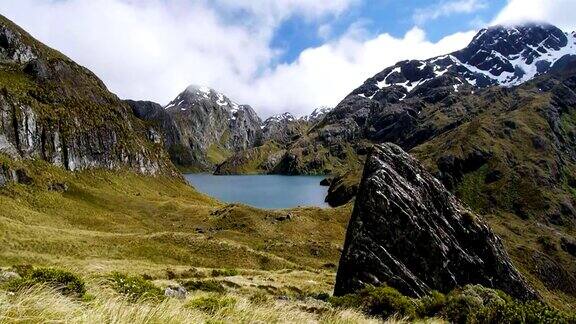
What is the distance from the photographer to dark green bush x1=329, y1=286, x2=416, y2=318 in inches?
864

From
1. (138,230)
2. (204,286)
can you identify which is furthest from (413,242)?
(138,230)

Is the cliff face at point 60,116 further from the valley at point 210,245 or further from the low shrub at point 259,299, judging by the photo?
the low shrub at point 259,299

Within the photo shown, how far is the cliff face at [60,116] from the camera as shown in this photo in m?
127

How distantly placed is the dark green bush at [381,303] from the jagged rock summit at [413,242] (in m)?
5.48

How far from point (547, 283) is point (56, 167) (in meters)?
129

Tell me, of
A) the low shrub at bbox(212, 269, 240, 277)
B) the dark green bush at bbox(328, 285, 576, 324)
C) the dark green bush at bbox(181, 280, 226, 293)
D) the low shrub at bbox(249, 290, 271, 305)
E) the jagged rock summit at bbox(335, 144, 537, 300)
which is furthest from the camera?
the low shrub at bbox(212, 269, 240, 277)

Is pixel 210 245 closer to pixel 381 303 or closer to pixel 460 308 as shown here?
pixel 381 303

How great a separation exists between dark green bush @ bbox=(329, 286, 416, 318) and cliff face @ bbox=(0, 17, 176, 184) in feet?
366

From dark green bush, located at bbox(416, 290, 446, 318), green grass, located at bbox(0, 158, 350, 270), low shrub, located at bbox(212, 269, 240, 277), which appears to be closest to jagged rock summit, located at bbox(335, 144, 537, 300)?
dark green bush, located at bbox(416, 290, 446, 318)

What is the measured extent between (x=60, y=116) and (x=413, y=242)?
139 meters

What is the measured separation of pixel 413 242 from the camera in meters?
34.5

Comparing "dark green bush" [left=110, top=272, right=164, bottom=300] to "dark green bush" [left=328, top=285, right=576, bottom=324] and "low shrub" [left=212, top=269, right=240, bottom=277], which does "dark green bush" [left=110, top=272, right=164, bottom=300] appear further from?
"low shrub" [left=212, top=269, right=240, bottom=277]

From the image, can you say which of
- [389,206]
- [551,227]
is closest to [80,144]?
[389,206]

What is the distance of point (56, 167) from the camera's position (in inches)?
5113
